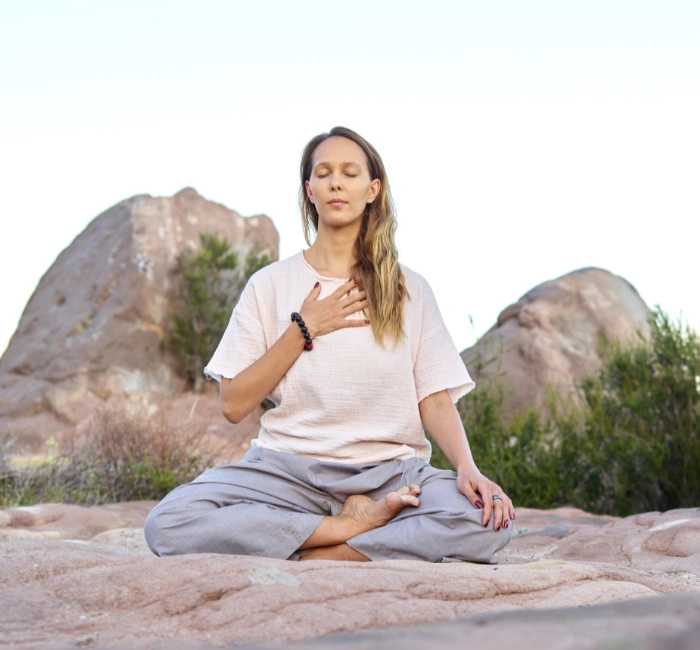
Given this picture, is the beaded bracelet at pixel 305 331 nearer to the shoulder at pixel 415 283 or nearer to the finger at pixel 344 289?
the finger at pixel 344 289

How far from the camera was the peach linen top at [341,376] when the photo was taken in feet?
10.1

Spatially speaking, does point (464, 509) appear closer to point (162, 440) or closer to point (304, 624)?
point (304, 624)

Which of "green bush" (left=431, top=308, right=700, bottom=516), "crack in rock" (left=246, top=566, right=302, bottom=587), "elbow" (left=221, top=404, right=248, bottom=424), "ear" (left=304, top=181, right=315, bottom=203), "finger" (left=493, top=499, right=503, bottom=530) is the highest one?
"ear" (left=304, top=181, right=315, bottom=203)

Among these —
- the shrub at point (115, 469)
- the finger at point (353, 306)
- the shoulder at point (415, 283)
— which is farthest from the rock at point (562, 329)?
the finger at point (353, 306)

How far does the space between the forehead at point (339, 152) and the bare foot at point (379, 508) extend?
1283mm

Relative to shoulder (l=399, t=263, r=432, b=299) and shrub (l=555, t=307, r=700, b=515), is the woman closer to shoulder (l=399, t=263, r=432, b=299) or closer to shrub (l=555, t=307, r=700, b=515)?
shoulder (l=399, t=263, r=432, b=299)

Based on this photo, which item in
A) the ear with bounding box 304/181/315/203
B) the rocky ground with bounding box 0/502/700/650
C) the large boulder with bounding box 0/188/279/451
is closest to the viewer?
the rocky ground with bounding box 0/502/700/650

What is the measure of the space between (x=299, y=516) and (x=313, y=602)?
0.93m

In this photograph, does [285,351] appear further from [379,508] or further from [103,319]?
[103,319]

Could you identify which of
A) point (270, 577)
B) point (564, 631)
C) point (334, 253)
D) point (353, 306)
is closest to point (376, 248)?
point (334, 253)

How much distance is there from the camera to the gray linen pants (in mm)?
2766

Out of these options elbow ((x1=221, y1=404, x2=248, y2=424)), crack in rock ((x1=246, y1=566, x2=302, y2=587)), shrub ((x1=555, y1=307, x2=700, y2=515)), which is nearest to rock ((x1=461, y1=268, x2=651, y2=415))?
shrub ((x1=555, y1=307, x2=700, y2=515))

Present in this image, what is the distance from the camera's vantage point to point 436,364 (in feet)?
10.8

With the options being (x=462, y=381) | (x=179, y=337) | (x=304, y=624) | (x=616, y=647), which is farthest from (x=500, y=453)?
(x=179, y=337)
